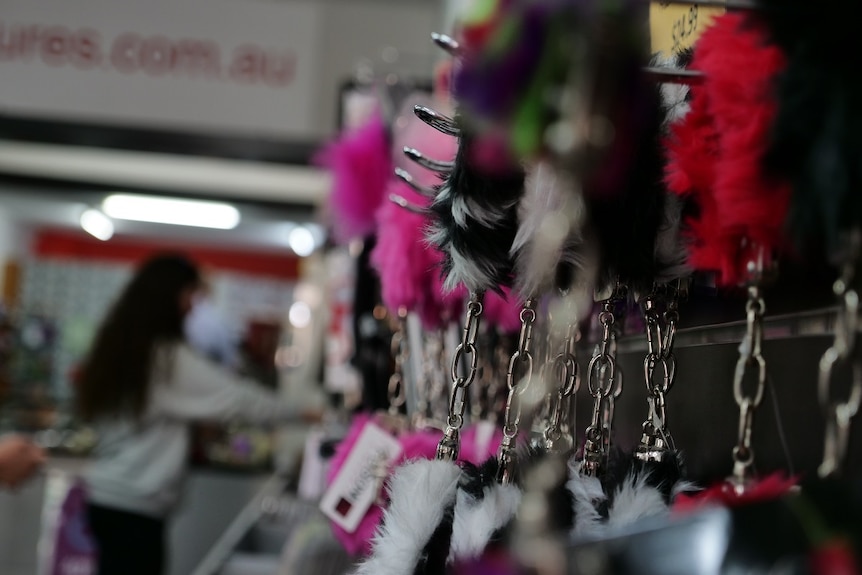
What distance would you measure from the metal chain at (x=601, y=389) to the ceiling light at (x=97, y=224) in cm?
528

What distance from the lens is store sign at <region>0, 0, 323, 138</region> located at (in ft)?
9.29

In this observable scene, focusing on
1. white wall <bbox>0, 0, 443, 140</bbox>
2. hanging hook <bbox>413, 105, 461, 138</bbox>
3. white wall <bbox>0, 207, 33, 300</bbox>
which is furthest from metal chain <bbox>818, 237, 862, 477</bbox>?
white wall <bbox>0, 207, 33, 300</bbox>

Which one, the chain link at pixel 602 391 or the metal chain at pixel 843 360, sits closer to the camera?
the metal chain at pixel 843 360

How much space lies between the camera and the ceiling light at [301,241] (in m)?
5.63

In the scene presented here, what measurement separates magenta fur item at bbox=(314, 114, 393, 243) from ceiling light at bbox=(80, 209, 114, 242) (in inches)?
175

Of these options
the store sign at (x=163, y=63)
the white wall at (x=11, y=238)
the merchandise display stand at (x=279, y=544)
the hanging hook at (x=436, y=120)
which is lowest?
the merchandise display stand at (x=279, y=544)

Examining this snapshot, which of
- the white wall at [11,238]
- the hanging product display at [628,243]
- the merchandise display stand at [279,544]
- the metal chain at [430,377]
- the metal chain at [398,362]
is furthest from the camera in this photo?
the white wall at [11,238]

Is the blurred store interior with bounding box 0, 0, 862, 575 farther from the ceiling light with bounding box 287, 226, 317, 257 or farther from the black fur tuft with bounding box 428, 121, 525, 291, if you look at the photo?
the ceiling light with bounding box 287, 226, 317, 257

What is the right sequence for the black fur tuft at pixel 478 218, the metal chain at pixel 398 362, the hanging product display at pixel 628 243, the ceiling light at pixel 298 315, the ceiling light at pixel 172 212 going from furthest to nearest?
the ceiling light at pixel 172 212, the ceiling light at pixel 298 315, the metal chain at pixel 398 362, the black fur tuft at pixel 478 218, the hanging product display at pixel 628 243

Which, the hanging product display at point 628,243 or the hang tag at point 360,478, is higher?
the hanging product display at point 628,243

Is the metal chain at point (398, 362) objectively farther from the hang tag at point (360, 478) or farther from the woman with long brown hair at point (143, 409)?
the woman with long brown hair at point (143, 409)

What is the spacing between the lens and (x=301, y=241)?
597 centimetres

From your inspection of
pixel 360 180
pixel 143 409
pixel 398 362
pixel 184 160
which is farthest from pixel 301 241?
pixel 398 362

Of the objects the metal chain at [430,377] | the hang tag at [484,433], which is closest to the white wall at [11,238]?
the metal chain at [430,377]
